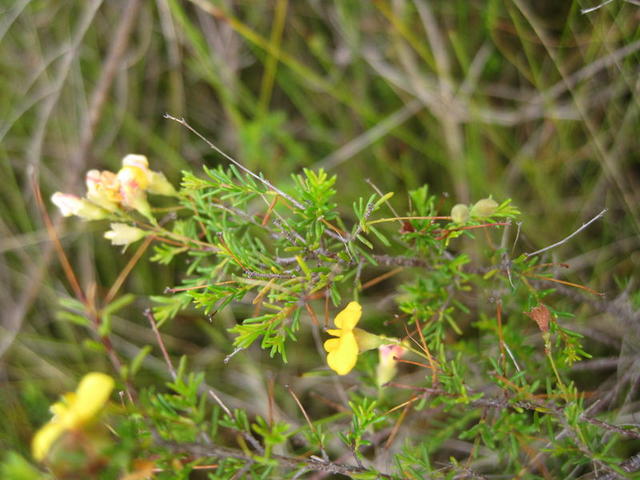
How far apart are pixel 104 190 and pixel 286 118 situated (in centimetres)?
85

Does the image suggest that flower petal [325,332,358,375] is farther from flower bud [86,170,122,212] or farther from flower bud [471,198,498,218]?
flower bud [86,170,122,212]

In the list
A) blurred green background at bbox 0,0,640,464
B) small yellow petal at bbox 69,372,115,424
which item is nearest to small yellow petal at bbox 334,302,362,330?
small yellow petal at bbox 69,372,115,424

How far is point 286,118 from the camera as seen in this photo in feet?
4.64

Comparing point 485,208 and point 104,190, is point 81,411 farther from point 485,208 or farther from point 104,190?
point 485,208

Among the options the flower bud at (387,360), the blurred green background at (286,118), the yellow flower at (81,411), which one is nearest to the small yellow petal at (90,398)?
the yellow flower at (81,411)

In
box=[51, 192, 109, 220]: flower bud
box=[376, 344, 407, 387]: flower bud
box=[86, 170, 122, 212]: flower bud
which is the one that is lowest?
box=[376, 344, 407, 387]: flower bud

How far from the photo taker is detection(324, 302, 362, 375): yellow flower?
1.82 ft

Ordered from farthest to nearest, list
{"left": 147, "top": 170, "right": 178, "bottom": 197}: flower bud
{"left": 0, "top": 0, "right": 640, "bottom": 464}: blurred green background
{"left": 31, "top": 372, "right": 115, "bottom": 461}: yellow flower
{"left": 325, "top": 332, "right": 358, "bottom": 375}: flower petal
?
1. {"left": 0, "top": 0, "right": 640, "bottom": 464}: blurred green background
2. {"left": 147, "top": 170, "right": 178, "bottom": 197}: flower bud
3. {"left": 325, "top": 332, "right": 358, "bottom": 375}: flower petal
4. {"left": 31, "top": 372, "right": 115, "bottom": 461}: yellow flower

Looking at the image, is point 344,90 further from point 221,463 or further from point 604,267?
point 221,463

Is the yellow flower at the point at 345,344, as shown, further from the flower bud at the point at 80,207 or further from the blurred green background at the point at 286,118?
the blurred green background at the point at 286,118

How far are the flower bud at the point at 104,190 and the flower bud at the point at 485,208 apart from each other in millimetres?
415

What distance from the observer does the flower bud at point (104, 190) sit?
624 millimetres

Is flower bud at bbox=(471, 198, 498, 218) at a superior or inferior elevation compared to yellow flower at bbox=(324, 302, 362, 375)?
superior

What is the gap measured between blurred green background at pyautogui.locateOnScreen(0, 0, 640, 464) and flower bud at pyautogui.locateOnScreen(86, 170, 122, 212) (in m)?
0.54
